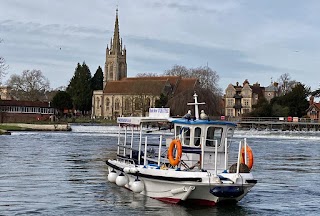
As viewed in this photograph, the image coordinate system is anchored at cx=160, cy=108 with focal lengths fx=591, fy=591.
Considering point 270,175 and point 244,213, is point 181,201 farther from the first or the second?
point 270,175

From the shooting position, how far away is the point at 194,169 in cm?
2542

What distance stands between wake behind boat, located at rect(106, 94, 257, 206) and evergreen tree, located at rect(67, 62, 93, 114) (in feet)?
509

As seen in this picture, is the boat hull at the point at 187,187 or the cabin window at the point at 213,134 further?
the cabin window at the point at 213,134

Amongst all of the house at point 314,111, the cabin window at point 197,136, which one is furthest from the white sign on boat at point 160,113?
the house at point 314,111

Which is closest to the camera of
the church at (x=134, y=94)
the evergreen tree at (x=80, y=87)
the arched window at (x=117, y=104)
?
the church at (x=134, y=94)

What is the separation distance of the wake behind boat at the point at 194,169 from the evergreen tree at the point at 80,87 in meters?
155

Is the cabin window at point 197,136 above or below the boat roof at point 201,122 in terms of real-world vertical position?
below

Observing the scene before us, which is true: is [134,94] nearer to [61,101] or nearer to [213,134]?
[61,101]

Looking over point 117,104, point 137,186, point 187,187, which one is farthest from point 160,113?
point 117,104

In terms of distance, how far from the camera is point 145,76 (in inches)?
7672

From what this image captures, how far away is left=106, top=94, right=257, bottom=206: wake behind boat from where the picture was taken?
75.2 ft

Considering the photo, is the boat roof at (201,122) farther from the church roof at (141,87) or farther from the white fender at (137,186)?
the church roof at (141,87)

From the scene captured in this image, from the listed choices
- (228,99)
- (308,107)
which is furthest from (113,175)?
(228,99)

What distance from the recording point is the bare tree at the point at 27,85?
585ft
